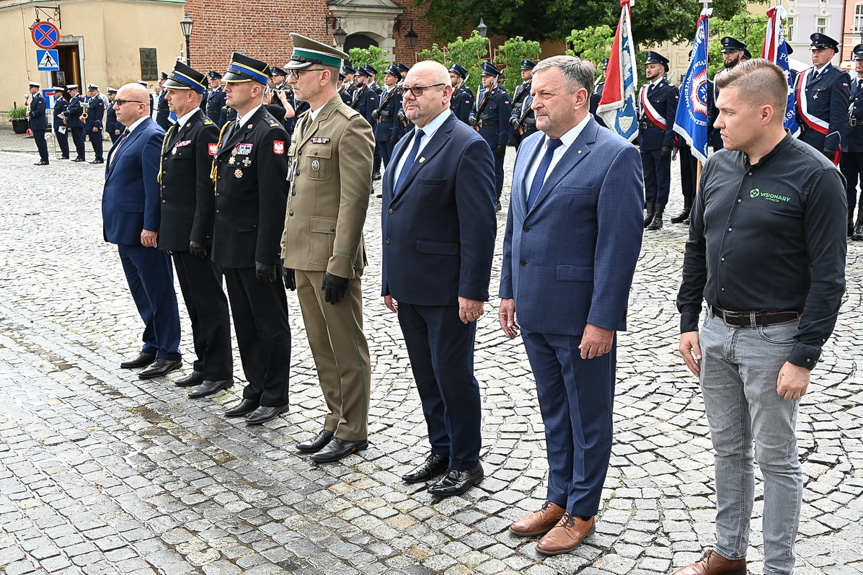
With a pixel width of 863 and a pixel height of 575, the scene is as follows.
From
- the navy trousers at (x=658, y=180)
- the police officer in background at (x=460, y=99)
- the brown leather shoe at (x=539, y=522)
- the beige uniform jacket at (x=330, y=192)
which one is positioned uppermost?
the police officer in background at (x=460, y=99)

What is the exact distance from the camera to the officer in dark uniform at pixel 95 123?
23.3 m

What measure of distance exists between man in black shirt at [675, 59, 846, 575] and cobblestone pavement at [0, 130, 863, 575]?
570mm

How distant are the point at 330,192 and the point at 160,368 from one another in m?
2.38

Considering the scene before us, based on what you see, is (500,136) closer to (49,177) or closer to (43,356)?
(43,356)

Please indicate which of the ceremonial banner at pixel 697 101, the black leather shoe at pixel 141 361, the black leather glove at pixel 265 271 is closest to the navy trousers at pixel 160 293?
the black leather shoe at pixel 141 361

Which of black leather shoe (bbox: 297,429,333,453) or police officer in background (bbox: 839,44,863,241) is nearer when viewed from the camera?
black leather shoe (bbox: 297,429,333,453)

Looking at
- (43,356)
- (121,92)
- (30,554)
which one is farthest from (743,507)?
(43,356)

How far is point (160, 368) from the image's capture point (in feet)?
21.1

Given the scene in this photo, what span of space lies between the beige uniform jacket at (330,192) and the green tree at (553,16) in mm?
30914

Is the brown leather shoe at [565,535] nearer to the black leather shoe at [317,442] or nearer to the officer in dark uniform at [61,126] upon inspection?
the black leather shoe at [317,442]

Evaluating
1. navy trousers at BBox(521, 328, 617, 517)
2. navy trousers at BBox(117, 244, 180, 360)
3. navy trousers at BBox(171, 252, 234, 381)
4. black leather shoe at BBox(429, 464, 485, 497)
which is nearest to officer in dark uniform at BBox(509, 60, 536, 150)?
navy trousers at BBox(117, 244, 180, 360)

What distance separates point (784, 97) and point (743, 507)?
150 centimetres

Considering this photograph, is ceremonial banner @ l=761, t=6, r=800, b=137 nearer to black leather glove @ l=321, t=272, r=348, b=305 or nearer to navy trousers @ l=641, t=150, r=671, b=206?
navy trousers @ l=641, t=150, r=671, b=206

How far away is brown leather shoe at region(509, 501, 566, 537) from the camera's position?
389 cm
